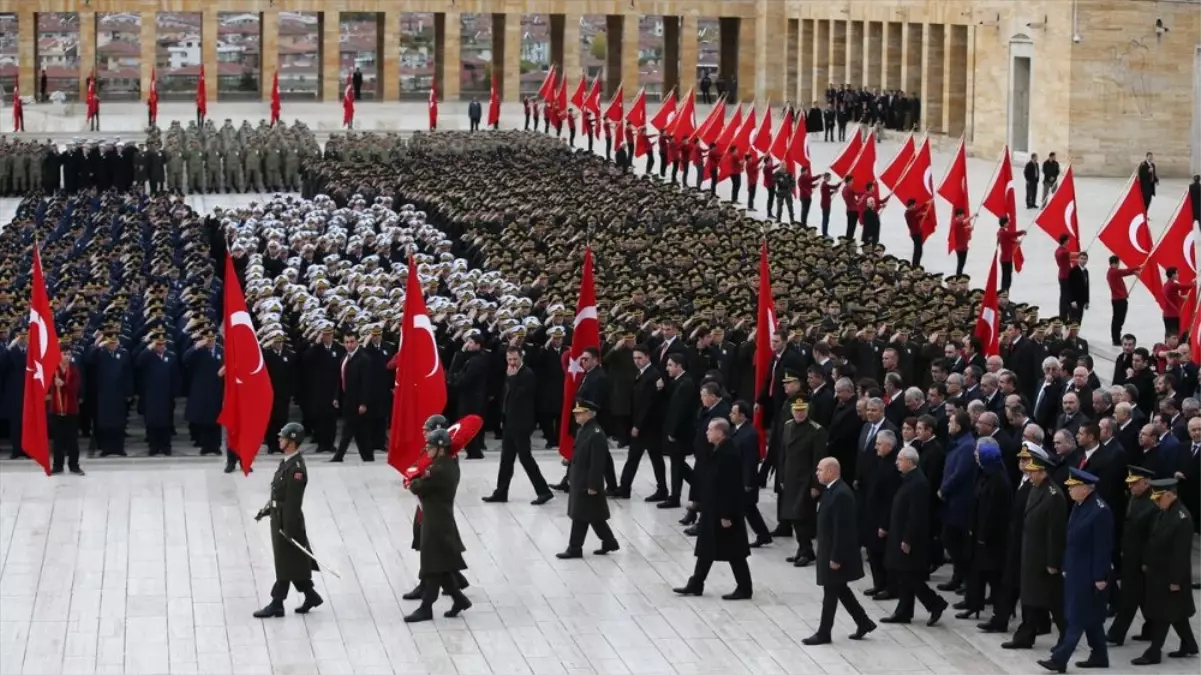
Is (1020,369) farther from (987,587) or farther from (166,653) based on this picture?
(166,653)

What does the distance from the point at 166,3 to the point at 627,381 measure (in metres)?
47.5

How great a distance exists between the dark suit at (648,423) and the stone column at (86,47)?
1912 inches

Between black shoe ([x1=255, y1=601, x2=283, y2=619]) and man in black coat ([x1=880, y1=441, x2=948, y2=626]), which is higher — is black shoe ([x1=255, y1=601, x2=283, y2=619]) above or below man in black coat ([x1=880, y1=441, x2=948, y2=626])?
below

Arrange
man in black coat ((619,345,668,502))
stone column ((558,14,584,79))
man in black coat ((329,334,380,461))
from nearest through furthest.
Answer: man in black coat ((619,345,668,502)) < man in black coat ((329,334,380,461)) < stone column ((558,14,584,79))

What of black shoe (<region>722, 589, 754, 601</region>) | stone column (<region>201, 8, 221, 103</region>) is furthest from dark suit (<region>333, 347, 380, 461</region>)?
stone column (<region>201, 8, 221, 103</region>)

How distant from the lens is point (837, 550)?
13891 mm

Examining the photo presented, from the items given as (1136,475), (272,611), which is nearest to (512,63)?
(272,611)

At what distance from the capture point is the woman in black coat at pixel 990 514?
47.1ft

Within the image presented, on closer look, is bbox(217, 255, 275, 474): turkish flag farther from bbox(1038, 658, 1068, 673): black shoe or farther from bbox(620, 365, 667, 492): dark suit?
bbox(1038, 658, 1068, 673): black shoe

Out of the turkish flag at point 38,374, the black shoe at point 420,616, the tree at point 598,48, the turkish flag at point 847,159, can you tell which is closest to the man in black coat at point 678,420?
the black shoe at point 420,616

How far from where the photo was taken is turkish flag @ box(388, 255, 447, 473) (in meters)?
16.2

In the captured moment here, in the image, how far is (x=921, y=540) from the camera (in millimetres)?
14398

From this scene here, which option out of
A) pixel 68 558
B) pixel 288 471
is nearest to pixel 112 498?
pixel 68 558

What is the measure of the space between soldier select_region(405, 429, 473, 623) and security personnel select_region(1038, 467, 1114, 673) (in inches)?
149
